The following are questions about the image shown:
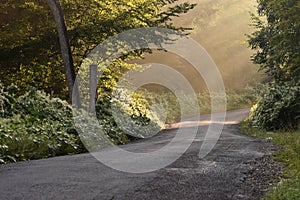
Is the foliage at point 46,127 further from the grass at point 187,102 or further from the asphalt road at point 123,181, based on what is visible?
the grass at point 187,102

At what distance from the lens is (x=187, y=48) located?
57312mm

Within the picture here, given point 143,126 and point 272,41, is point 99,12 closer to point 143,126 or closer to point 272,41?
point 143,126

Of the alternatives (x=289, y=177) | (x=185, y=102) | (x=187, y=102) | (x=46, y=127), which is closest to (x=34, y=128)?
(x=46, y=127)

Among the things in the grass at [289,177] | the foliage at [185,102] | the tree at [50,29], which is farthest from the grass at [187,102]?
the grass at [289,177]

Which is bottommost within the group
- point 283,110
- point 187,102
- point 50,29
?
point 187,102

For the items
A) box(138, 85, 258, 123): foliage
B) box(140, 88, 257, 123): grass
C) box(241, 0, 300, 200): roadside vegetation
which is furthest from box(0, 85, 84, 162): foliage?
box(140, 88, 257, 123): grass

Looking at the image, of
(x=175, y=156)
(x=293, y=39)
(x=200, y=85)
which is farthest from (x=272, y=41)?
(x=200, y=85)

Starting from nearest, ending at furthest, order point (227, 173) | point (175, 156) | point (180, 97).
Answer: point (227, 173)
point (175, 156)
point (180, 97)

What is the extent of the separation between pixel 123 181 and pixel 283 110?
13.0 metres

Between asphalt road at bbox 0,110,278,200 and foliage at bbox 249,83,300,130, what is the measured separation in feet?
32.5

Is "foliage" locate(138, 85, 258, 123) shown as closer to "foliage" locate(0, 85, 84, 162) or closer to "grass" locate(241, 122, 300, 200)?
"foliage" locate(0, 85, 84, 162)

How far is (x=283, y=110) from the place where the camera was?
686 inches

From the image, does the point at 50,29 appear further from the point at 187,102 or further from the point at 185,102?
the point at 187,102

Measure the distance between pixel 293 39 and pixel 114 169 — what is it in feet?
34.1
